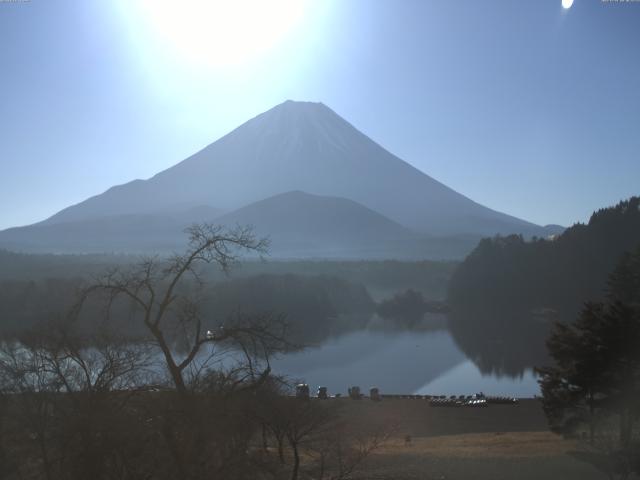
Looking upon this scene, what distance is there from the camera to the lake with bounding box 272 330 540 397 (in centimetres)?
1609

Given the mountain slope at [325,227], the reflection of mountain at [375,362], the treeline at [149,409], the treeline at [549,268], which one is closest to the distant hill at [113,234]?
the mountain slope at [325,227]

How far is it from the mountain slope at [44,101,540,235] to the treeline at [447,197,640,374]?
5735cm

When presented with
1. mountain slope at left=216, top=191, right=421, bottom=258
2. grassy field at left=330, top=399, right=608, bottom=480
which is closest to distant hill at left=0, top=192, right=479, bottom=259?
mountain slope at left=216, top=191, right=421, bottom=258

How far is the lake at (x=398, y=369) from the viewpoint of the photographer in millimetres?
16094

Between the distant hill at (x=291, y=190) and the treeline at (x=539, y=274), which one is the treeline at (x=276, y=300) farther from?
the distant hill at (x=291, y=190)

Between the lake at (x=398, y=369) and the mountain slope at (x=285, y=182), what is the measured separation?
7027cm

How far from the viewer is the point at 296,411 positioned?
5.97 meters

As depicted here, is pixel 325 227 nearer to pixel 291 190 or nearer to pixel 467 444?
pixel 291 190

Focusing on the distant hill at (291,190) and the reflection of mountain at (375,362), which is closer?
the reflection of mountain at (375,362)

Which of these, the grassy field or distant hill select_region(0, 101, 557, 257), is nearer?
the grassy field

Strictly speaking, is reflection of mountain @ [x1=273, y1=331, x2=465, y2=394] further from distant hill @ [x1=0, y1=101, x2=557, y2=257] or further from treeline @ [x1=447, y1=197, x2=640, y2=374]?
distant hill @ [x1=0, y1=101, x2=557, y2=257]

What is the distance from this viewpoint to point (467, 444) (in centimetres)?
913

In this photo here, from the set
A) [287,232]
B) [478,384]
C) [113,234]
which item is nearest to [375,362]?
[478,384]

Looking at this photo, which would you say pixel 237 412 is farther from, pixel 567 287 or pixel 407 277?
pixel 407 277
